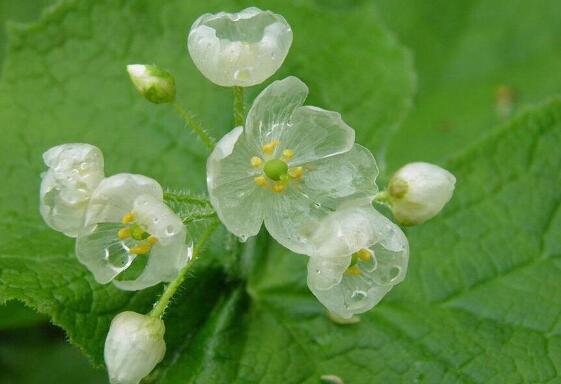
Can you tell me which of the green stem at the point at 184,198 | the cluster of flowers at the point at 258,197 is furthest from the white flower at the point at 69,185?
the green stem at the point at 184,198

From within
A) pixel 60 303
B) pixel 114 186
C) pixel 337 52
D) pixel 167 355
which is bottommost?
pixel 167 355

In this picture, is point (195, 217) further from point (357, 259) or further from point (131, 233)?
point (357, 259)

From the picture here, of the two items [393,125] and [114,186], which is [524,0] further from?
[114,186]

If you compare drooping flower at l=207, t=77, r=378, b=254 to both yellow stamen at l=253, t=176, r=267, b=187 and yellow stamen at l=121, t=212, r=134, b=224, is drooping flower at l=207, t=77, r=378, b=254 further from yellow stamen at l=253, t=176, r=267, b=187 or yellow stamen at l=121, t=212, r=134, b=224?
yellow stamen at l=121, t=212, r=134, b=224

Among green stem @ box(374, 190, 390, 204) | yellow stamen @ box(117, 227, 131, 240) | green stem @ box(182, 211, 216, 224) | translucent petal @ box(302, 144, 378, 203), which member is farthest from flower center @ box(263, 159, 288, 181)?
yellow stamen @ box(117, 227, 131, 240)

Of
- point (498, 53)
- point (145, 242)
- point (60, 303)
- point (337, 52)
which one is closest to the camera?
point (145, 242)

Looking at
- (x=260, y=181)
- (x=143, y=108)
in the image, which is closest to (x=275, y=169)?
(x=260, y=181)

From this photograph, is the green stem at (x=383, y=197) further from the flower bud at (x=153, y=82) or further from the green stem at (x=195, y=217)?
the flower bud at (x=153, y=82)

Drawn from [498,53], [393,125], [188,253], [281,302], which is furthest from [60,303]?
[498,53]
